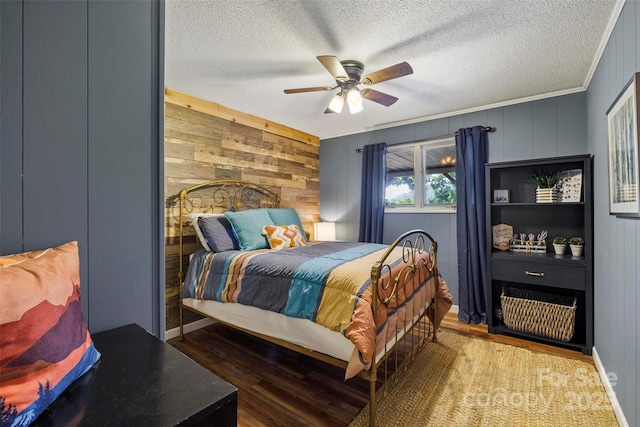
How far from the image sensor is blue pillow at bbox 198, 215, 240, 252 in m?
2.78

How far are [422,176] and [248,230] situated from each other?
7.76 ft

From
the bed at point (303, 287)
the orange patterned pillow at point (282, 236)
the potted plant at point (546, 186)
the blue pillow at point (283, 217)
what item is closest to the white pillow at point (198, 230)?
the bed at point (303, 287)

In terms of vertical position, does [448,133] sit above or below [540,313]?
above

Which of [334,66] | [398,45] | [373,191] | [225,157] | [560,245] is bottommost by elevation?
[560,245]

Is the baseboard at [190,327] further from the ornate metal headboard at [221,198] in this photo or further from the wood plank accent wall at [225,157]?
the ornate metal headboard at [221,198]

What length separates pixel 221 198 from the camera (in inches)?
136

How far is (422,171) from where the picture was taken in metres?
3.90

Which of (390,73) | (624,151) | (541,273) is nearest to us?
(624,151)

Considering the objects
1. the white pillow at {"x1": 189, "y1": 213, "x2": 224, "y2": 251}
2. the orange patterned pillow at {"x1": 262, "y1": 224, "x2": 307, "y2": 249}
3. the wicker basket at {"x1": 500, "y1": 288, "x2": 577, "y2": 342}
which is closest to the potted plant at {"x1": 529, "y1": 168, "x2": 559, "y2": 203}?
the wicker basket at {"x1": 500, "y1": 288, "x2": 577, "y2": 342}

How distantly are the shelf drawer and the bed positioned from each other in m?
0.72

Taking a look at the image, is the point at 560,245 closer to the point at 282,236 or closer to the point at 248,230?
the point at 282,236

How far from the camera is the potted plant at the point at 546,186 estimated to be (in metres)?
2.86

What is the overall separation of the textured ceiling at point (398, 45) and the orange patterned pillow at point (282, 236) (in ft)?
4.53

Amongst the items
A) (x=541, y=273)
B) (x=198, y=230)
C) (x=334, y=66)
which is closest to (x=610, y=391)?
(x=541, y=273)
